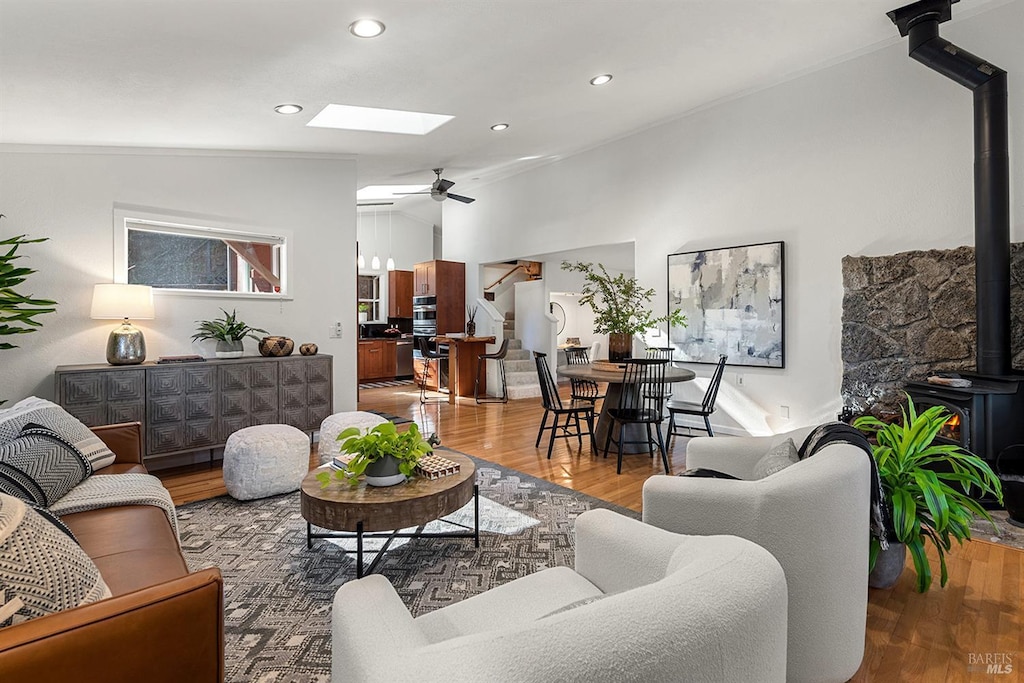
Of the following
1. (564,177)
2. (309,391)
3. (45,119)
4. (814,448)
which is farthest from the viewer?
(564,177)

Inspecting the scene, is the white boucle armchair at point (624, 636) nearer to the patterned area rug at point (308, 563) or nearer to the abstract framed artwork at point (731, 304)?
the patterned area rug at point (308, 563)

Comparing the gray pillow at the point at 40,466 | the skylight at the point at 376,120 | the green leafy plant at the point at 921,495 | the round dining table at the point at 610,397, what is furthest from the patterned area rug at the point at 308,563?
the skylight at the point at 376,120

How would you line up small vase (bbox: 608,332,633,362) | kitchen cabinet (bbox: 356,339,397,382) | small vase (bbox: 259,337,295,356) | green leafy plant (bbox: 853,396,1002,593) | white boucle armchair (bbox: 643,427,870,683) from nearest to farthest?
1. white boucle armchair (bbox: 643,427,870,683)
2. green leafy plant (bbox: 853,396,1002,593)
3. small vase (bbox: 608,332,633,362)
4. small vase (bbox: 259,337,295,356)
5. kitchen cabinet (bbox: 356,339,397,382)

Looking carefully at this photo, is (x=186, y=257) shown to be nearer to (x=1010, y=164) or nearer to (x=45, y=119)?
(x=45, y=119)

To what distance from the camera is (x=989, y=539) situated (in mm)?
2898

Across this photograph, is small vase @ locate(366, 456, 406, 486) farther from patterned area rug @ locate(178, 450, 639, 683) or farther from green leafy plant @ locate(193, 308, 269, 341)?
green leafy plant @ locate(193, 308, 269, 341)

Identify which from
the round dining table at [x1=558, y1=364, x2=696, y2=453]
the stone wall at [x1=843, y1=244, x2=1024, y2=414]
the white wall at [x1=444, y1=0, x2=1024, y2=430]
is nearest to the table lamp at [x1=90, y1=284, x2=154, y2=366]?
the round dining table at [x1=558, y1=364, x2=696, y2=453]

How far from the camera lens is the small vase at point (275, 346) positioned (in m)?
4.88

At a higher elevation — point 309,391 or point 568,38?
point 568,38

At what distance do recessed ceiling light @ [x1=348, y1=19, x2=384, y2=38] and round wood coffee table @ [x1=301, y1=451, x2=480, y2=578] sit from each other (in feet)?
8.40

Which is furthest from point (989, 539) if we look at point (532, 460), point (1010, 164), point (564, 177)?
point (564, 177)

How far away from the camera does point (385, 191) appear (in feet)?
28.5

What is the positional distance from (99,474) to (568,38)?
3763 mm

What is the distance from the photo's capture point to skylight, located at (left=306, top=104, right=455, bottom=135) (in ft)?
15.2
